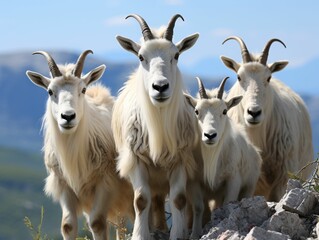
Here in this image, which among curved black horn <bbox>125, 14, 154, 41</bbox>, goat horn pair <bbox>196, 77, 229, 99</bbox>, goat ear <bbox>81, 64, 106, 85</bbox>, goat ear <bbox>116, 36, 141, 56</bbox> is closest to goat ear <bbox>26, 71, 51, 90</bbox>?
goat ear <bbox>81, 64, 106, 85</bbox>

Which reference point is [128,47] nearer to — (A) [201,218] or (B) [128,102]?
(B) [128,102]

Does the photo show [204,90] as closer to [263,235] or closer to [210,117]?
[210,117]

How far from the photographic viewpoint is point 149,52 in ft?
33.6

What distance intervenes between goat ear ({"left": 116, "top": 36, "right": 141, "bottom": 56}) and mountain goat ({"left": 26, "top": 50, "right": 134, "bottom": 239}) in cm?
101

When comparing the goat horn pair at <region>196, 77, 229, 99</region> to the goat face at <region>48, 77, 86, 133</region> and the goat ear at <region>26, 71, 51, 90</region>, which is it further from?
the goat ear at <region>26, 71, 51, 90</region>

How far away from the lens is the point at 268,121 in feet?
42.1

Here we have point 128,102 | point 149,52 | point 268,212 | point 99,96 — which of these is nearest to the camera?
point 268,212

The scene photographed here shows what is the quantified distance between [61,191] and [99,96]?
6.16 feet

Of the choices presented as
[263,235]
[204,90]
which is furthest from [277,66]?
[263,235]

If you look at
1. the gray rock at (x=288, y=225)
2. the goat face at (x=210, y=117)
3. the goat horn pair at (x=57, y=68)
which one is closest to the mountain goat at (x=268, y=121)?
the goat face at (x=210, y=117)

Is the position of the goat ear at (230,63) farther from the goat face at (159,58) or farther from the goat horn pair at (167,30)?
the goat horn pair at (167,30)

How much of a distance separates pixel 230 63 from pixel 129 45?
281cm

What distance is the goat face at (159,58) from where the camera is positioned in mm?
9797

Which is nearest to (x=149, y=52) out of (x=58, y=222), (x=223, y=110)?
(x=223, y=110)
